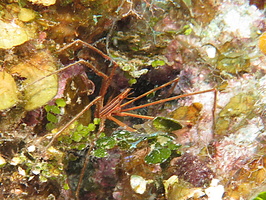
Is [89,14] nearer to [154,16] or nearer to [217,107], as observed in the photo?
[154,16]

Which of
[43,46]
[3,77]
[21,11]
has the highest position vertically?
[21,11]

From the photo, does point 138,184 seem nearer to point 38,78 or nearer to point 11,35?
point 38,78

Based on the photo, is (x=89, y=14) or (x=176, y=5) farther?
(x=176, y=5)

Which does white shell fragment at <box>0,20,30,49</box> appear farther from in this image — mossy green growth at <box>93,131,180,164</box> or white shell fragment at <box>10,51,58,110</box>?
mossy green growth at <box>93,131,180,164</box>

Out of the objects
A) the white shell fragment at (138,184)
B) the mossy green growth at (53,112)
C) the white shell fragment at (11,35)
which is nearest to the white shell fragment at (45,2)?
the white shell fragment at (11,35)

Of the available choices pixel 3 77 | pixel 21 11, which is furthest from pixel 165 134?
pixel 21 11

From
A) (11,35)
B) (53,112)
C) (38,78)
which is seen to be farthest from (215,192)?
(11,35)

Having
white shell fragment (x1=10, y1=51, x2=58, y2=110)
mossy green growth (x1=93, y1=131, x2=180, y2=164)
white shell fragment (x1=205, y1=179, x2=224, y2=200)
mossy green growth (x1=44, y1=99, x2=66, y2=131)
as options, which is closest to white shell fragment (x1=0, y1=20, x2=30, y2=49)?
white shell fragment (x1=10, y1=51, x2=58, y2=110)
